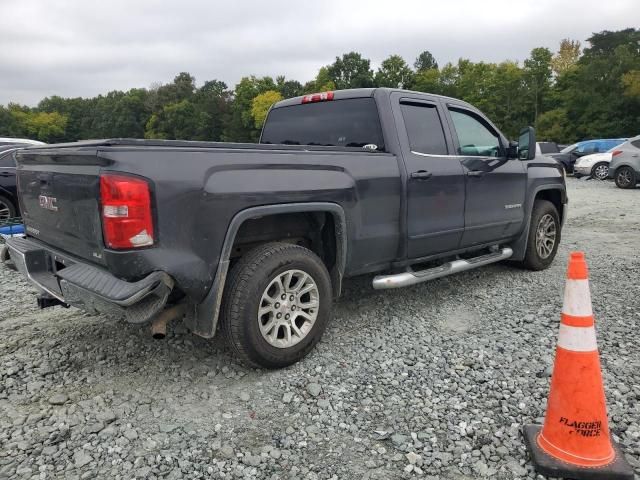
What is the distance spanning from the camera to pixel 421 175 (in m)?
3.96

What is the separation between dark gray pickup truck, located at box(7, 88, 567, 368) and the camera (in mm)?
2654

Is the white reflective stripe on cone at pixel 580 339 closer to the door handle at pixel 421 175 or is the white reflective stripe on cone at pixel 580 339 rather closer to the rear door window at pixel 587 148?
the door handle at pixel 421 175

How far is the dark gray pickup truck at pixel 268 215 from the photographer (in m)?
2.65

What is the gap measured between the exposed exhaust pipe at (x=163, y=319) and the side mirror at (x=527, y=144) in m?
3.65

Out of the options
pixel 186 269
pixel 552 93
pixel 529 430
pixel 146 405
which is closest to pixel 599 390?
pixel 529 430

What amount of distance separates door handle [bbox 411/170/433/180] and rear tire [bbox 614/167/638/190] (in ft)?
45.6

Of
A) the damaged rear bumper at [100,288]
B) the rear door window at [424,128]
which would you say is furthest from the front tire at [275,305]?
the rear door window at [424,128]

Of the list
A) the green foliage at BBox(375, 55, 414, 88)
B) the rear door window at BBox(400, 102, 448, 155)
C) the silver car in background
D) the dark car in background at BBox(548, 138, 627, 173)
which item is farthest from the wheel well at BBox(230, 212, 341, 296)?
the green foliage at BBox(375, 55, 414, 88)

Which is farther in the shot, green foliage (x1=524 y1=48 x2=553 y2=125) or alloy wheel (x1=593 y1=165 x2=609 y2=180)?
green foliage (x1=524 y1=48 x2=553 y2=125)

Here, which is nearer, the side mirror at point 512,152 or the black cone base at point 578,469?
the black cone base at point 578,469

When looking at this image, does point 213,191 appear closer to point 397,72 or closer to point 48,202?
point 48,202

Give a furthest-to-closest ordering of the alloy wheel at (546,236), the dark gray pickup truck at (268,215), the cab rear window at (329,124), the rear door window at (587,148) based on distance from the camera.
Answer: the rear door window at (587,148), the alloy wheel at (546,236), the cab rear window at (329,124), the dark gray pickup truck at (268,215)

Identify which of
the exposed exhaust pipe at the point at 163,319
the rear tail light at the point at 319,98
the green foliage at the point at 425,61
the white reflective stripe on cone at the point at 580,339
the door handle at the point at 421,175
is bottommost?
the exposed exhaust pipe at the point at 163,319

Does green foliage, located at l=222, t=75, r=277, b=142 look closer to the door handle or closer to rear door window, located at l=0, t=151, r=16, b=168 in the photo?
rear door window, located at l=0, t=151, r=16, b=168
